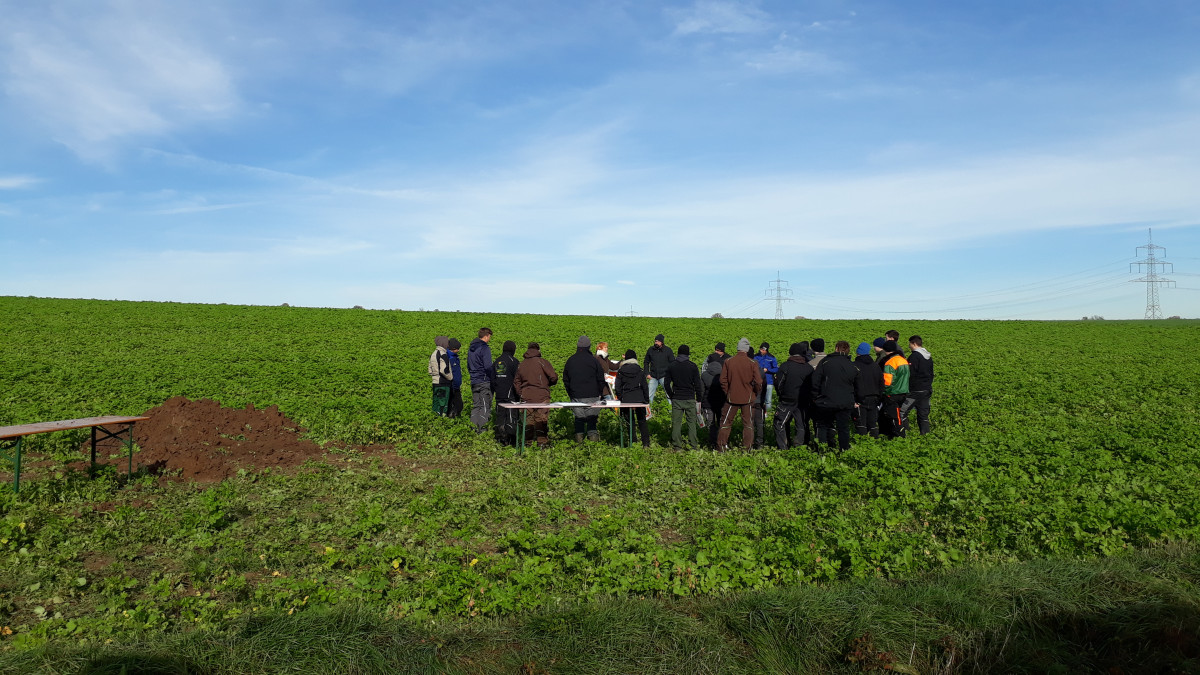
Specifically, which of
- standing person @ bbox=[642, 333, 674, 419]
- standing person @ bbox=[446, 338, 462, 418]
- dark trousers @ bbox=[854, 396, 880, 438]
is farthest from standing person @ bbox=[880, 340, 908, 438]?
standing person @ bbox=[446, 338, 462, 418]

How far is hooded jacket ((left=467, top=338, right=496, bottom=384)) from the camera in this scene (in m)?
14.7

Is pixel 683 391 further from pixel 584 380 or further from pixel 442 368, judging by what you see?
pixel 442 368

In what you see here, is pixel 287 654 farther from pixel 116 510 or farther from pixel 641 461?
pixel 641 461

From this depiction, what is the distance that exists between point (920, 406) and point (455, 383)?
10.1 metres

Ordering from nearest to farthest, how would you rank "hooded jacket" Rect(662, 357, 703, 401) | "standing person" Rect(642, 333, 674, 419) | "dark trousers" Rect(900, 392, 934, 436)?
1. "hooded jacket" Rect(662, 357, 703, 401)
2. "dark trousers" Rect(900, 392, 934, 436)
3. "standing person" Rect(642, 333, 674, 419)

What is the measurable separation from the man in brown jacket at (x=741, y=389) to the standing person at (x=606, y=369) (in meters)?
2.36

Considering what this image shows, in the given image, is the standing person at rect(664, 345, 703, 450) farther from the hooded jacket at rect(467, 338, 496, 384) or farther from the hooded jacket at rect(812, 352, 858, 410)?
the hooded jacket at rect(467, 338, 496, 384)

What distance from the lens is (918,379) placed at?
14305 mm

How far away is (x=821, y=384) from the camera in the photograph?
39.5 feet

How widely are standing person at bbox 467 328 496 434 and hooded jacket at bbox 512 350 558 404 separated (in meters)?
1.52

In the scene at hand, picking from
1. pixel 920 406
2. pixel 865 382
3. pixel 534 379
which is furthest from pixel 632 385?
pixel 920 406

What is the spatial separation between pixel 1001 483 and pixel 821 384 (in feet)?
10.5

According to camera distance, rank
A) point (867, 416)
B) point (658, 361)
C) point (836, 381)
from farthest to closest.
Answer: point (658, 361), point (867, 416), point (836, 381)

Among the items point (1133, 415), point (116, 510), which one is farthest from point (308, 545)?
point (1133, 415)
